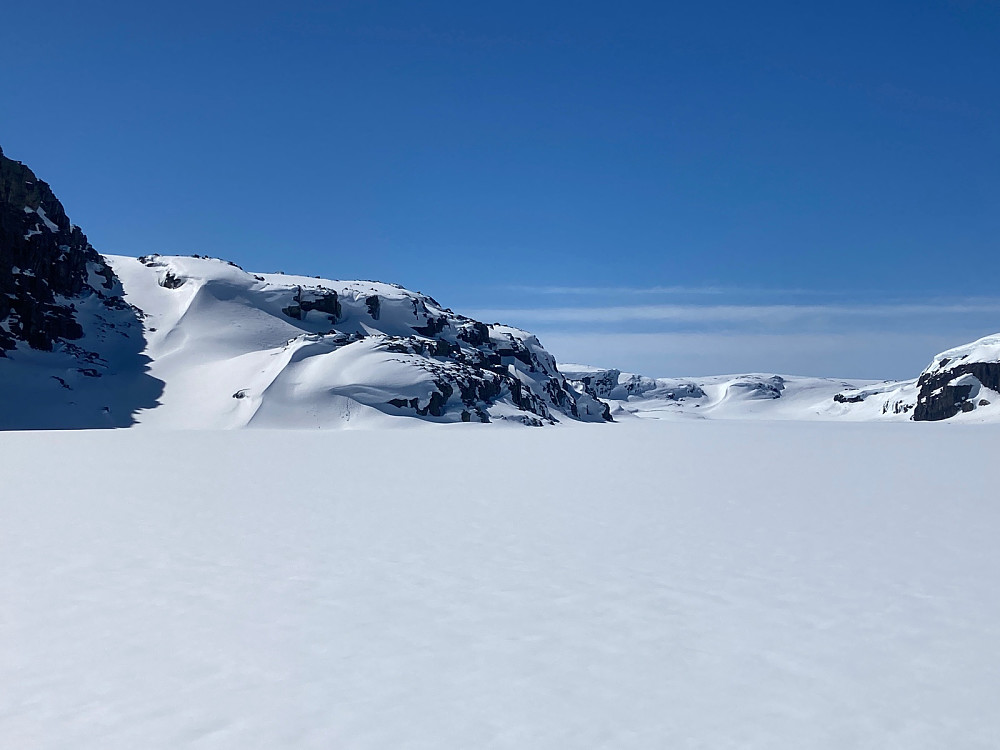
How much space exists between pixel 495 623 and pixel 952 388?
197 meters

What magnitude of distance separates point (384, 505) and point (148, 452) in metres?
21.3

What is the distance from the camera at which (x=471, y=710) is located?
239 inches

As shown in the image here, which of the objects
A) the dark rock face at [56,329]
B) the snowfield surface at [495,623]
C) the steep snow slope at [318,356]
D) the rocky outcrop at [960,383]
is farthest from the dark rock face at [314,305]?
the rocky outcrop at [960,383]

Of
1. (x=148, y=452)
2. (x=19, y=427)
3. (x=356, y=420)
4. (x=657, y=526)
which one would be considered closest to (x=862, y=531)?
(x=657, y=526)

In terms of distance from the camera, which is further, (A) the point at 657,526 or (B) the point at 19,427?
(B) the point at 19,427

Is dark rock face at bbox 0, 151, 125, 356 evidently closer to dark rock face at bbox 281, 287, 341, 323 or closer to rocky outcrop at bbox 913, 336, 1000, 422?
dark rock face at bbox 281, 287, 341, 323

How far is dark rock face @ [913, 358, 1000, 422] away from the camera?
168m

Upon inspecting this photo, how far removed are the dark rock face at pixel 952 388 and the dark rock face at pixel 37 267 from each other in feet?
591

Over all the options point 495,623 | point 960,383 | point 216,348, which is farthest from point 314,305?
point 960,383

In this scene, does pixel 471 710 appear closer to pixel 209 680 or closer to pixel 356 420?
pixel 209 680

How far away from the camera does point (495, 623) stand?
846 centimetres

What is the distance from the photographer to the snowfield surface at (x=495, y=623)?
5848 mm

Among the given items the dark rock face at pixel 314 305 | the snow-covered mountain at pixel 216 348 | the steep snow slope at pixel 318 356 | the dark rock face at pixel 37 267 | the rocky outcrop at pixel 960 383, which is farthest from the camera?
→ the rocky outcrop at pixel 960 383

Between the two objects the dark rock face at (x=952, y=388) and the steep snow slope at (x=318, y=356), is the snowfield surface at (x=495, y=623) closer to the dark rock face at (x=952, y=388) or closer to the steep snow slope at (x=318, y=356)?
the steep snow slope at (x=318, y=356)
